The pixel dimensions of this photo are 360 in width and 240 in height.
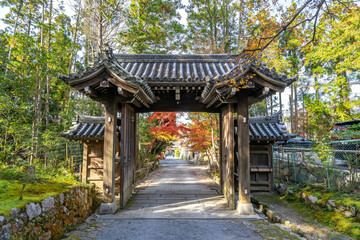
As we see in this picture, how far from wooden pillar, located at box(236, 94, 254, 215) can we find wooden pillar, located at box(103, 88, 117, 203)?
3.45m

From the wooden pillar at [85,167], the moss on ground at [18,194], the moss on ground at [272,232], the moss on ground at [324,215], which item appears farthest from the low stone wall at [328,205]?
the wooden pillar at [85,167]

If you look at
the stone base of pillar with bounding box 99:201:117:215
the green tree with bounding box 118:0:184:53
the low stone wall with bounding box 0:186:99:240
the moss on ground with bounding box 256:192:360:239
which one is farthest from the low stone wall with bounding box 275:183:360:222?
the green tree with bounding box 118:0:184:53

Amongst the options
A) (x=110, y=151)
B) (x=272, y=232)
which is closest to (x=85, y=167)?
(x=110, y=151)

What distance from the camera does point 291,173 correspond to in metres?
8.25

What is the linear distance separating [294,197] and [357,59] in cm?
767

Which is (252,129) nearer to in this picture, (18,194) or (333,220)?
(333,220)

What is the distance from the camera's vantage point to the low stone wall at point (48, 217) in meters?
2.73

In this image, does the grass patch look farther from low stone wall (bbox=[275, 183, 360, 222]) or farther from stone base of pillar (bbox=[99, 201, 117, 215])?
stone base of pillar (bbox=[99, 201, 117, 215])

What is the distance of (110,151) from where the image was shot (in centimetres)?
522

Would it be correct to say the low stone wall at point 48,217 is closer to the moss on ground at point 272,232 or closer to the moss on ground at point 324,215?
the moss on ground at point 272,232

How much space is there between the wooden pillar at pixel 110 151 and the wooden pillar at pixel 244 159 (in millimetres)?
3446

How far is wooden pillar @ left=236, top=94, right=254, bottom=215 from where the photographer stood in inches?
203

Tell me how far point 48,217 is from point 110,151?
203cm

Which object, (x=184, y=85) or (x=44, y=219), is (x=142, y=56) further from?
(x=44, y=219)
